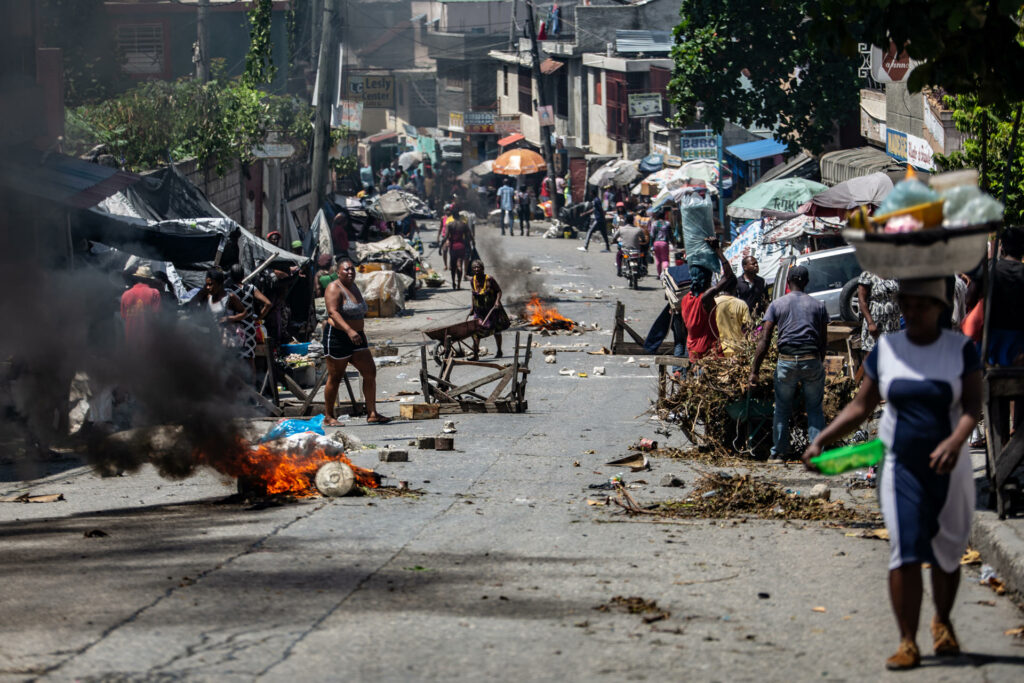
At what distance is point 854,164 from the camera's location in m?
25.4

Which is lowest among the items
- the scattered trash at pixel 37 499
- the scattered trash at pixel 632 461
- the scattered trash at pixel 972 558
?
the scattered trash at pixel 632 461

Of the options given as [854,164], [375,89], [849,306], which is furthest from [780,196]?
[375,89]

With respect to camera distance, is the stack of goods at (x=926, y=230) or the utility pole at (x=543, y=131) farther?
the utility pole at (x=543, y=131)

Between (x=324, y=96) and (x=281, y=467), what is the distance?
17.4 metres

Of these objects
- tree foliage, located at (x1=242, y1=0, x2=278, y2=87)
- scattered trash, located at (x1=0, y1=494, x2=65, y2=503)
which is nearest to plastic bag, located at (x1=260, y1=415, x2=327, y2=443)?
scattered trash, located at (x1=0, y1=494, x2=65, y2=503)

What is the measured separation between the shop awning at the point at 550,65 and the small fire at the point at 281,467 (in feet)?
164

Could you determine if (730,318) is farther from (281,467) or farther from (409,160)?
(409,160)

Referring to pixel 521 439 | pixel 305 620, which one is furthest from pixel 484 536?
pixel 521 439

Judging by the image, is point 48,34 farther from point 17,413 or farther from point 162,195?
point 17,413

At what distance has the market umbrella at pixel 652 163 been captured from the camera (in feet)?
136

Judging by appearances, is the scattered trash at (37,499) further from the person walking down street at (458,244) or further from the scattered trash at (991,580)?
the person walking down street at (458,244)

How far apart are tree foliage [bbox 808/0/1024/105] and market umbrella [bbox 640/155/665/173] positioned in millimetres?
34868

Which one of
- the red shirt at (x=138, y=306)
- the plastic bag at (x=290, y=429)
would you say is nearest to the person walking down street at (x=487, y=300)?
the red shirt at (x=138, y=306)

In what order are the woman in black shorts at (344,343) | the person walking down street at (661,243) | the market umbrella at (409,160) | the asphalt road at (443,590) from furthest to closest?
the market umbrella at (409,160) → the person walking down street at (661,243) → the woman in black shorts at (344,343) → the asphalt road at (443,590)
